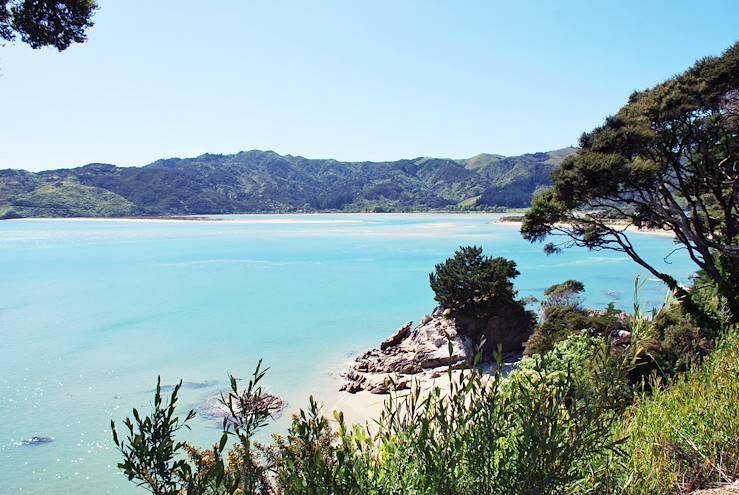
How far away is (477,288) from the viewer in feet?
55.5

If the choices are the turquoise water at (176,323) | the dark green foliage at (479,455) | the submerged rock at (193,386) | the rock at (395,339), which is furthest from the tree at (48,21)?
the rock at (395,339)

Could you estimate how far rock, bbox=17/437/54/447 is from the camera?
1241 centimetres

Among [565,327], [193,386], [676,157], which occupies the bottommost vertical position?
[193,386]

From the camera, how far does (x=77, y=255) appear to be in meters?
61.7

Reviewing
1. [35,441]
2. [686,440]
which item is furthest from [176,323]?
[686,440]

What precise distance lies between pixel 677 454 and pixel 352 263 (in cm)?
4798

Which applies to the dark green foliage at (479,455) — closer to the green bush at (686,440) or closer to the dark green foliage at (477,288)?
the green bush at (686,440)

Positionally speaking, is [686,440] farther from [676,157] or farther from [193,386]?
[193,386]

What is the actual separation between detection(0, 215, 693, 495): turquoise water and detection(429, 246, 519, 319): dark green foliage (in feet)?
16.1

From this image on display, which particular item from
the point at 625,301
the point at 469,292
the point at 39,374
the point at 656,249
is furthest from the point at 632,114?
the point at 656,249

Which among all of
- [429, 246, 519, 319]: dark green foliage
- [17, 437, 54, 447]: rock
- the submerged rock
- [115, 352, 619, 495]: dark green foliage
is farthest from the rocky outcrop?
[115, 352, 619, 495]: dark green foliage

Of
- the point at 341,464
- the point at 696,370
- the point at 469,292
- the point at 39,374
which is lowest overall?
the point at 39,374

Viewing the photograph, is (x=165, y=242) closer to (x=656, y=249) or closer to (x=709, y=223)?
(x=656, y=249)

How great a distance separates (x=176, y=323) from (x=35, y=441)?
15.2 m
